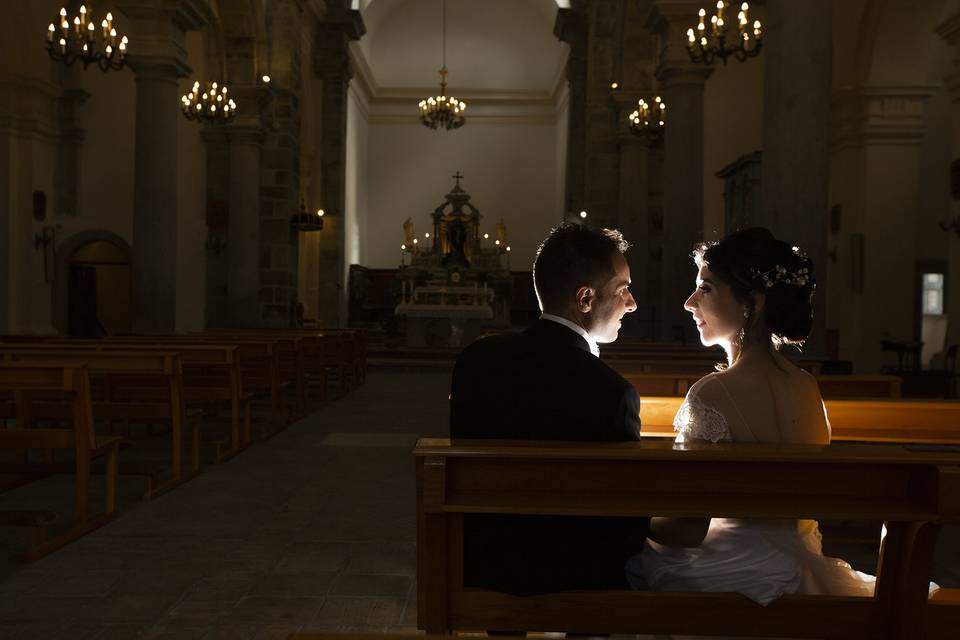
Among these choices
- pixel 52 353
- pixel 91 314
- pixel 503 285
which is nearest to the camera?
pixel 52 353

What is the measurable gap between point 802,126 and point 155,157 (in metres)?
8.05

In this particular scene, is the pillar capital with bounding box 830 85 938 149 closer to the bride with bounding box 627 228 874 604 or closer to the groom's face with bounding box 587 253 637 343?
the bride with bounding box 627 228 874 604

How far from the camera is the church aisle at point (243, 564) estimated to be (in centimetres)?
359

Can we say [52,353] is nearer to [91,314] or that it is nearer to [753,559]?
[753,559]

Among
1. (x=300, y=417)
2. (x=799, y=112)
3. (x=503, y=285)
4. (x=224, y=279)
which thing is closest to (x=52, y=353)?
(x=300, y=417)

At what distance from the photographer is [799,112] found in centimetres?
745

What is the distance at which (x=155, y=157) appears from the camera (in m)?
11.9

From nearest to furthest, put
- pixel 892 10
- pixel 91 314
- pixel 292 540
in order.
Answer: pixel 292 540 < pixel 892 10 < pixel 91 314

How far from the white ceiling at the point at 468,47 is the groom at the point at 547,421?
3103cm

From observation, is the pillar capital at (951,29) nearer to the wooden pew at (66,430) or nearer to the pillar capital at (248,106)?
the wooden pew at (66,430)

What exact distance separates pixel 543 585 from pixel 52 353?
5.07m

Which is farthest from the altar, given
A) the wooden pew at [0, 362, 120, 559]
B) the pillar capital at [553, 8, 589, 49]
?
the wooden pew at [0, 362, 120, 559]

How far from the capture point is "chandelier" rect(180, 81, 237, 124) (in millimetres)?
14195

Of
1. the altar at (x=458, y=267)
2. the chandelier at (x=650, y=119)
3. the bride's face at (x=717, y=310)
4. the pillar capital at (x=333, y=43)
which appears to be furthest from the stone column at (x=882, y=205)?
the pillar capital at (x=333, y=43)
